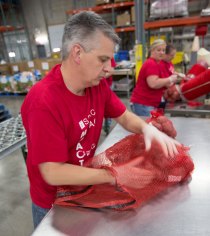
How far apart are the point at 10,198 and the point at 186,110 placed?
1.88 metres

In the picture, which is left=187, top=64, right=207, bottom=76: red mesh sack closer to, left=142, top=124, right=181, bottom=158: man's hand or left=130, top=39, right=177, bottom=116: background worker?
left=130, top=39, right=177, bottom=116: background worker

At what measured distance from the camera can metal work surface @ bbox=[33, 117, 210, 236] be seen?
673mm

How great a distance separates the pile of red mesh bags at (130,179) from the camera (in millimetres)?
718

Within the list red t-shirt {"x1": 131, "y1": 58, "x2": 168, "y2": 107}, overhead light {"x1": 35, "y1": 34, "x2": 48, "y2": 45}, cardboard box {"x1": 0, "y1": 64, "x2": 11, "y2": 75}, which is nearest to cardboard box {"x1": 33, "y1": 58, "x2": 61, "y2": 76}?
cardboard box {"x1": 0, "y1": 64, "x2": 11, "y2": 75}

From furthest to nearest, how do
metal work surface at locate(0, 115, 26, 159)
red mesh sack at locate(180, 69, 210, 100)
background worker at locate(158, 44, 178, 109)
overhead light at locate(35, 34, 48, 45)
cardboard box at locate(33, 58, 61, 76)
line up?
overhead light at locate(35, 34, 48, 45), cardboard box at locate(33, 58, 61, 76), background worker at locate(158, 44, 178, 109), red mesh sack at locate(180, 69, 210, 100), metal work surface at locate(0, 115, 26, 159)

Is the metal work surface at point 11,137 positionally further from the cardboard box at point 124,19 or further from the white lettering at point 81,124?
the cardboard box at point 124,19

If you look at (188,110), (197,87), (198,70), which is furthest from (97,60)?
(198,70)

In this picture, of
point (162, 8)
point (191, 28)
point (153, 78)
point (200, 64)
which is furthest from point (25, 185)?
point (191, 28)

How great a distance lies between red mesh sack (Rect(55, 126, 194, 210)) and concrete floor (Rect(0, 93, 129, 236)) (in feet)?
3.73

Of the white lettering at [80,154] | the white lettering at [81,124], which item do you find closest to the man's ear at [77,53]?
the white lettering at [81,124]

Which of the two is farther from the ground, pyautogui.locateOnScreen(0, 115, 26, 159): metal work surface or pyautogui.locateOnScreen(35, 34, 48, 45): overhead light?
pyautogui.locateOnScreen(35, 34, 48, 45): overhead light

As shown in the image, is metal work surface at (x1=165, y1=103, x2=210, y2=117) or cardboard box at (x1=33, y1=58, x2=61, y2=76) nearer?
metal work surface at (x1=165, y1=103, x2=210, y2=117)

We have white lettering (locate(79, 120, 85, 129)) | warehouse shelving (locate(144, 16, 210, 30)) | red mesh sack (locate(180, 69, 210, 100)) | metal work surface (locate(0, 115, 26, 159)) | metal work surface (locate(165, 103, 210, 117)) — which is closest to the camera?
white lettering (locate(79, 120, 85, 129))

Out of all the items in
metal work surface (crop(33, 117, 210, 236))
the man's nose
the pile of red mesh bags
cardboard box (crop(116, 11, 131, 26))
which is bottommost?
metal work surface (crop(33, 117, 210, 236))
